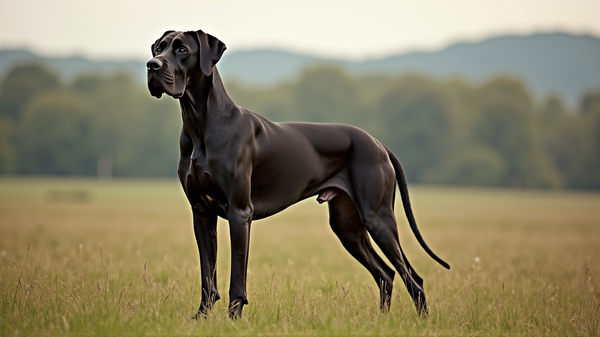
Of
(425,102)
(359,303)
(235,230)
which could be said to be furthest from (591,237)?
(425,102)

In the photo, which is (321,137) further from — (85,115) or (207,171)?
(85,115)

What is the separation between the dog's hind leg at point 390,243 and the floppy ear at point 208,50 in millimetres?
2136

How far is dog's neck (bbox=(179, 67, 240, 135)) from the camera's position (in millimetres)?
5387

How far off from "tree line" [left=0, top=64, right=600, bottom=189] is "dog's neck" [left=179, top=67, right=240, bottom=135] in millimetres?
72578

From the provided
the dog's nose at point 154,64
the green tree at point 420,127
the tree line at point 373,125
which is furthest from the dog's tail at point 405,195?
the green tree at point 420,127

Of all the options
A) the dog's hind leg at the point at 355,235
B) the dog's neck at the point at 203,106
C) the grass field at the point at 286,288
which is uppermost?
the dog's neck at the point at 203,106

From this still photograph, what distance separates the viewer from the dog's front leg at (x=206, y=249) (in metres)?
5.65

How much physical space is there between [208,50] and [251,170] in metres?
1.11

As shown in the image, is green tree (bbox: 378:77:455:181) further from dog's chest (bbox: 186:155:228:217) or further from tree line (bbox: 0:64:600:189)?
dog's chest (bbox: 186:155:228:217)

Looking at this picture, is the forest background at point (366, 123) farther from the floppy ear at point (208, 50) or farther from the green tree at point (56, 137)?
the floppy ear at point (208, 50)

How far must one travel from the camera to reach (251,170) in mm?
5477

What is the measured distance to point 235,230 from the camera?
5.28 m

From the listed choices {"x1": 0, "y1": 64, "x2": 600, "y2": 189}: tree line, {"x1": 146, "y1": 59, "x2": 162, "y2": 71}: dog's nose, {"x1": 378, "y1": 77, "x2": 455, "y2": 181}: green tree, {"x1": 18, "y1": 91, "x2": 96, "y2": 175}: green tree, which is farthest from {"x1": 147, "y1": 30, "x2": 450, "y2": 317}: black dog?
{"x1": 18, "y1": 91, "x2": 96, "y2": 175}: green tree

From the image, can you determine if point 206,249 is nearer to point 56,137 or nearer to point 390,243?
point 390,243
